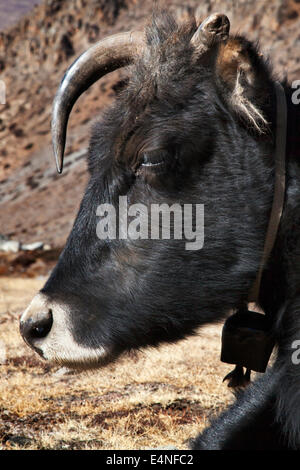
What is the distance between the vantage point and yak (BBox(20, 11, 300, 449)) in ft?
8.59

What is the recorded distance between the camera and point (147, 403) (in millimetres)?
4848

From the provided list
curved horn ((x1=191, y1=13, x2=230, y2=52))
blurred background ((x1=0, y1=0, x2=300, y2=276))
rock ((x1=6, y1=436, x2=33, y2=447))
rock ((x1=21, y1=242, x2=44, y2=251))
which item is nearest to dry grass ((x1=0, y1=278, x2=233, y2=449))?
rock ((x1=6, y1=436, x2=33, y2=447))

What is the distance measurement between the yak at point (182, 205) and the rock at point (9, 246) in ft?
67.2

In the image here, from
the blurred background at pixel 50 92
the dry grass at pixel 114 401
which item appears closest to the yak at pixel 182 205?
the dry grass at pixel 114 401

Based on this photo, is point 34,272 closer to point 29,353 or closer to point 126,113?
point 29,353

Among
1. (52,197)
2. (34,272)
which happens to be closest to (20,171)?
(52,197)

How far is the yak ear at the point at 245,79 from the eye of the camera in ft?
8.39

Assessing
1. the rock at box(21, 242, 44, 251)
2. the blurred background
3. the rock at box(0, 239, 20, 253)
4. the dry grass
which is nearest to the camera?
the dry grass

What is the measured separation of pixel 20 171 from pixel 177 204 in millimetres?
33078

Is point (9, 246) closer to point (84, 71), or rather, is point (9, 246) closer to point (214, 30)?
point (84, 71)
